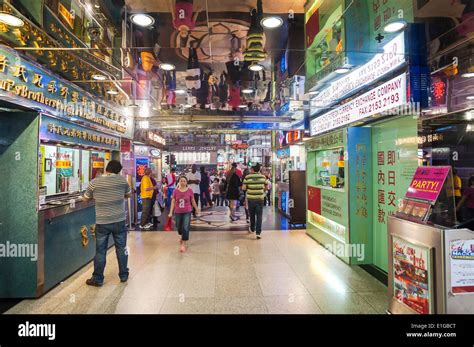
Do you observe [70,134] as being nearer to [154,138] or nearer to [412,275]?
Answer: [412,275]

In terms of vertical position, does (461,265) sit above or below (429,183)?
below

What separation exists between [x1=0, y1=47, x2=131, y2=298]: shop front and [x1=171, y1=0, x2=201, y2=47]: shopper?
6.18 ft

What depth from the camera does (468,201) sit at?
2.89 meters

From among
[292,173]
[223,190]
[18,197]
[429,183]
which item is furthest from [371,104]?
[223,190]

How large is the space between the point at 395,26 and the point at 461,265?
9.06ft

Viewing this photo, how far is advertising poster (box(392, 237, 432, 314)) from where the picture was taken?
2.30 m

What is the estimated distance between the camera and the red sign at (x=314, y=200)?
5688 millimetres

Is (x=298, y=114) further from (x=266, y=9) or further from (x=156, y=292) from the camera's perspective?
(x=156, y=292)

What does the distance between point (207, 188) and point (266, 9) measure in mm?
7375

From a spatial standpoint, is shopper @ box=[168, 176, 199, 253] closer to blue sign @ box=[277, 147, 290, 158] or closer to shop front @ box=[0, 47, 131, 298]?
shop front @ box=[0, 47, 131, 298]

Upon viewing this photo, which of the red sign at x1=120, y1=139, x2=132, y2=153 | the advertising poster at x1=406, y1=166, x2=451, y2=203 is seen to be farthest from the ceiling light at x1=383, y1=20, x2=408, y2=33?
the red sign at x1=120, y1=139, x2=132, y2=153

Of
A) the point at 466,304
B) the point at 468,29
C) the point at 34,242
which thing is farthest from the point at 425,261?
the point at 34,242

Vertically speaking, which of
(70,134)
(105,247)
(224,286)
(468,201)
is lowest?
(224,286)

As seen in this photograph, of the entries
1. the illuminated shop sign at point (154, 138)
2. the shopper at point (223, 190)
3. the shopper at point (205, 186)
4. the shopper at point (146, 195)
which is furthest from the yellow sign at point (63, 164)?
the shopper at point (205, 186)
